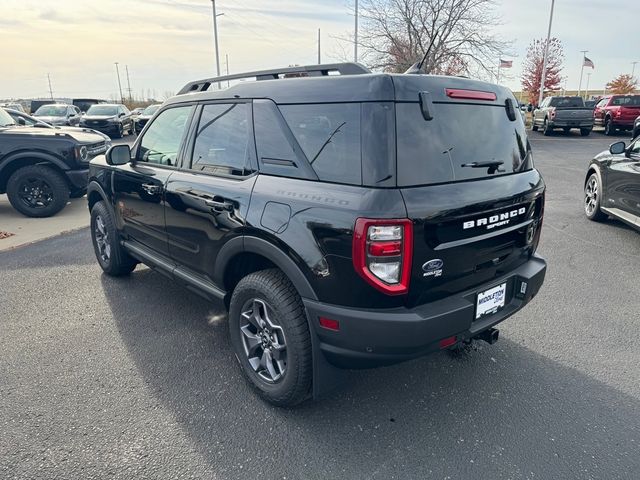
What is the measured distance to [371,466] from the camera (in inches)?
89.2

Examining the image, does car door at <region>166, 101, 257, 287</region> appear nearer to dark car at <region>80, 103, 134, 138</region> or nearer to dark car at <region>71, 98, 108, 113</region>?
dark car at <region>80, 103, 134, 138</region>

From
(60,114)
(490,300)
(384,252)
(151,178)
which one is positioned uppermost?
(60,114)

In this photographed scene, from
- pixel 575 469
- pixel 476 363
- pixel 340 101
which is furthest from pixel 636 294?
pixel 340 101

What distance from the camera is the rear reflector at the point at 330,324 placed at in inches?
88.0

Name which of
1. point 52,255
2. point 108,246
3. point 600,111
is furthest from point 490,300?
point 600,111

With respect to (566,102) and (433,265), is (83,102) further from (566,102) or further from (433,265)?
(433,265)

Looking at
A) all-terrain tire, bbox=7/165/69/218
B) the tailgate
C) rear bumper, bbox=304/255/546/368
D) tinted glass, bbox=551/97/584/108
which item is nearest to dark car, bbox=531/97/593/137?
tinted glass, bbox=551/97/584/108

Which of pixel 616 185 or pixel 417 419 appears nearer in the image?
pixel 417 419

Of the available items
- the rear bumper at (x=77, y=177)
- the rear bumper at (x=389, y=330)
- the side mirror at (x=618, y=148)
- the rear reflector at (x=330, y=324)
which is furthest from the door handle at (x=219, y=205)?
the rear bumper at (x=77, y=177)

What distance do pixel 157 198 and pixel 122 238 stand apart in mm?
1102

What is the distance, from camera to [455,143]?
2.41 meters

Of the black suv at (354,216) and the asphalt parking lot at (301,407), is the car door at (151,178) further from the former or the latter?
the asphalt parking lot at (301,407)

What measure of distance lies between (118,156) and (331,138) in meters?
2.54

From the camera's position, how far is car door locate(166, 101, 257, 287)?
276 centimetres
